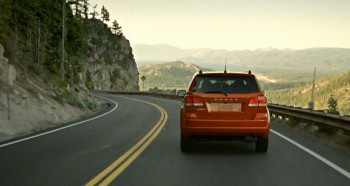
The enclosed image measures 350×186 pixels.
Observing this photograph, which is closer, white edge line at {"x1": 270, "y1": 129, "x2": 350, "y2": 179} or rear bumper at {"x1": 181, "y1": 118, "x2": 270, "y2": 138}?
white edge line at {"x1": 270, "y1": 129, "x2": 350, "y2": 179}

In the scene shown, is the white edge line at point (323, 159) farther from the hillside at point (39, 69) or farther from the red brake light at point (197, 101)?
the hillside at point (39, 69)

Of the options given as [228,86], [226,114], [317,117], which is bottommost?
[317,117]

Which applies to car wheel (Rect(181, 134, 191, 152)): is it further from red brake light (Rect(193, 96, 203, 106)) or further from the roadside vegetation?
the roadside vegetation

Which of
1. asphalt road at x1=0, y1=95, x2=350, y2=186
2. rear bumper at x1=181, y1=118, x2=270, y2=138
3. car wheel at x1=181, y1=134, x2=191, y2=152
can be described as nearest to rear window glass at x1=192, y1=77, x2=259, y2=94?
rear bumper at x1=181, y1=118, x2=270, y2=138

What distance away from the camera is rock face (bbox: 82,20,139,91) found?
91125mm

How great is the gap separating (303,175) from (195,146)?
10.8ft

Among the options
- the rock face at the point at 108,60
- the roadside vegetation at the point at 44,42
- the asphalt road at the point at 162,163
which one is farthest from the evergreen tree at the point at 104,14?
the asphalt road at the point at 162,163

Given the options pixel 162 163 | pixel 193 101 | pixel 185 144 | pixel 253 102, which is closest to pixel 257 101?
pixel 253 102

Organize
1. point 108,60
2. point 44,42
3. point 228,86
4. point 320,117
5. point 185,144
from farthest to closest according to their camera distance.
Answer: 1. point 108,60
2. point 44,42
3. point 320,117
4. point 185,144
5. point 228,86

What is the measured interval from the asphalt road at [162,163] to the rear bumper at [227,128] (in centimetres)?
52

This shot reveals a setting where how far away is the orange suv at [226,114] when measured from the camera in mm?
6859

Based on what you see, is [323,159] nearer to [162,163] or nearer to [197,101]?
[197,101]

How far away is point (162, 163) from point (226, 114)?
1653 millimetres

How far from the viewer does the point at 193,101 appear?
7.01m
